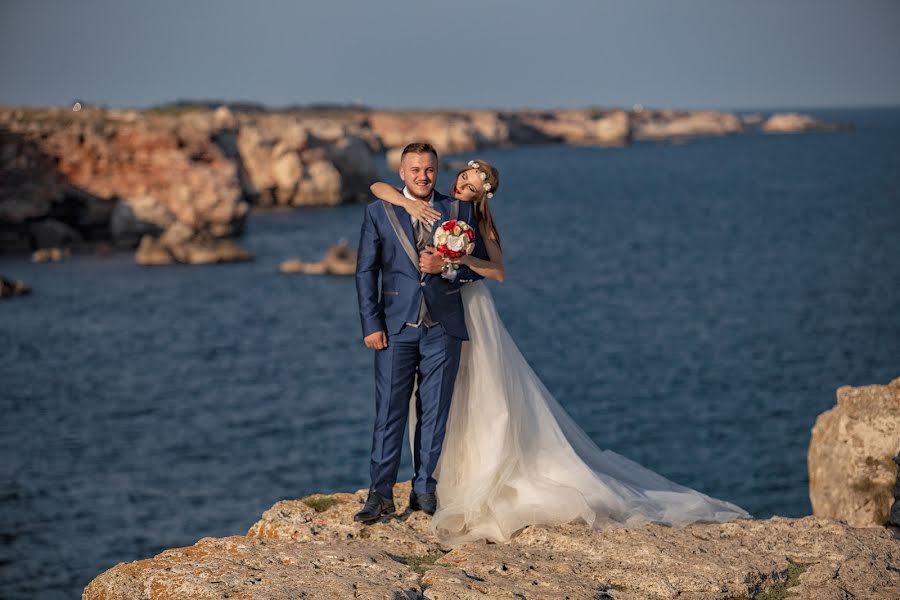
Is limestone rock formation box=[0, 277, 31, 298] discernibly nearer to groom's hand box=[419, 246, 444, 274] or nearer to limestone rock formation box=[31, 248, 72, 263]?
limestone rock formation box=[31, 248, 72, 263]

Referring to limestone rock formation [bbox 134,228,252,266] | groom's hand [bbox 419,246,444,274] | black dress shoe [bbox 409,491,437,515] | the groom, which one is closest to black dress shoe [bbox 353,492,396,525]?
the groom

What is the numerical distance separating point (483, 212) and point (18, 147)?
64.2m

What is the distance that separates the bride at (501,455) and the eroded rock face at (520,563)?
0.18 metres

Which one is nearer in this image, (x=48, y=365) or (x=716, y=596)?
(x=716, y=596)

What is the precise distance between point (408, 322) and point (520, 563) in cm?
177

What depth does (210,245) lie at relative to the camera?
191 feet

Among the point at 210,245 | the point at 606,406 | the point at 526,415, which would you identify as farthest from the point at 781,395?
the point at 210,245

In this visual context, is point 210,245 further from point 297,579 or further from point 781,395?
point 297,579

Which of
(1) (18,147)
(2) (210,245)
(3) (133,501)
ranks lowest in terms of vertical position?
(3) (133,501)

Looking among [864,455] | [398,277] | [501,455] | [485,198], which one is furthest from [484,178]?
[864,455]

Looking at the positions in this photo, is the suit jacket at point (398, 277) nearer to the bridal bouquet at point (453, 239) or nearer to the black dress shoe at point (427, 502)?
the bridal bouquet at point (453, 239)

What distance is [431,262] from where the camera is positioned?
271 inches

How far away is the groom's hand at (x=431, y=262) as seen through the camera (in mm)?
6867

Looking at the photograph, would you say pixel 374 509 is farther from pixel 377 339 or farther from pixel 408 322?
pixel 408 322
